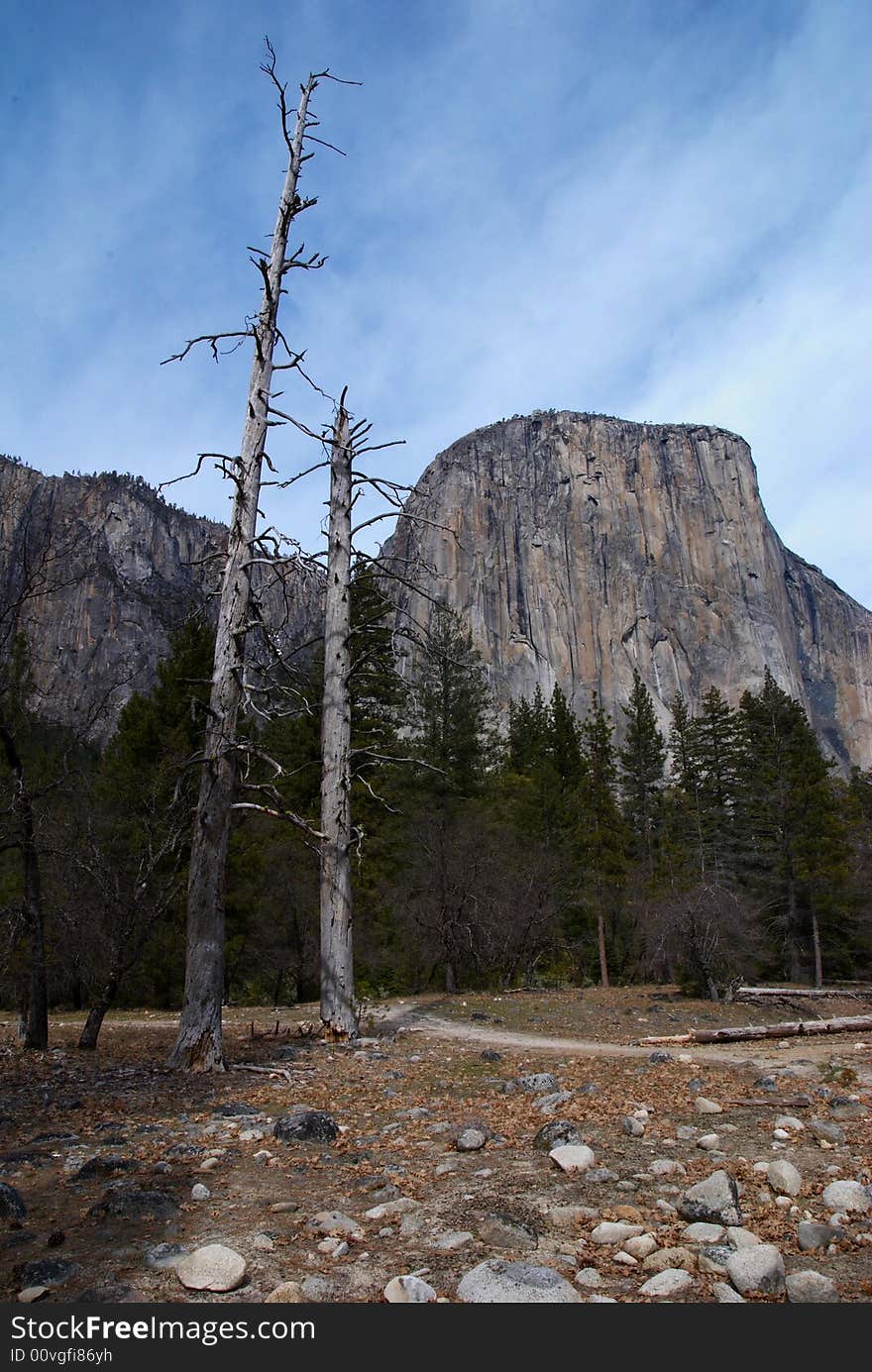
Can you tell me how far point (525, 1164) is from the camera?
3.98 metres

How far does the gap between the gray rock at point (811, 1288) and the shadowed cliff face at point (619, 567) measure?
86394 mm

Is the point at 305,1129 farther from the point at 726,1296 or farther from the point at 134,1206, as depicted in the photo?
the point at 726,1296

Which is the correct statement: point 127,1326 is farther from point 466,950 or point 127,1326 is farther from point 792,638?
point 792,638

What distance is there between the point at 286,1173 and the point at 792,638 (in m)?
111

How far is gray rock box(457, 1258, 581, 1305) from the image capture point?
243cm

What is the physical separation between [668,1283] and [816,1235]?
696 millimetres

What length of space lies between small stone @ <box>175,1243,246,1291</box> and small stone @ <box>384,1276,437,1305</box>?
1.61 ft

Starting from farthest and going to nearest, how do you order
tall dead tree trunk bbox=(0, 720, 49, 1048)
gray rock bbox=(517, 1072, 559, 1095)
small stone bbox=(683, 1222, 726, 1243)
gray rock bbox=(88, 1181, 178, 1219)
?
tall dead tree trunk bbox=(0, 720, 49, 1048)
gray rock bbox=(517, 1072, 559, 1095)
gray rock bbox=(88, 1181, 178, 1219)
small stone bbox=(683, 1222, 726, 1243)

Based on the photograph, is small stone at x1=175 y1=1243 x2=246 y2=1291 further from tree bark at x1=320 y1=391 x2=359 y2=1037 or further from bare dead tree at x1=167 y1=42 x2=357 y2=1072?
tree bark at x1=320 y1=391 x2=359 y2=1037

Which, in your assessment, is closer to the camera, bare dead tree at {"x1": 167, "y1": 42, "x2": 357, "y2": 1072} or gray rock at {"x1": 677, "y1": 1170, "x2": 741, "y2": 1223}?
gray rock at {"x1": 677, "y1": 1170, "x2": 741, "y2": 1223}

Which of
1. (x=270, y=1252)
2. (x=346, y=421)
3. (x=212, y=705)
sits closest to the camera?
(x=270, y=1252)

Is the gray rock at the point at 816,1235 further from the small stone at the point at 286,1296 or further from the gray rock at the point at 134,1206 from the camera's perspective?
the gray rock at the point at 134,1206

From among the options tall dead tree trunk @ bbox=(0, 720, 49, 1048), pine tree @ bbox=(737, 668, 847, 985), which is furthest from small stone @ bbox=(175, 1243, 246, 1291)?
pine tree @ bbox=(737, 668, 847, 985)

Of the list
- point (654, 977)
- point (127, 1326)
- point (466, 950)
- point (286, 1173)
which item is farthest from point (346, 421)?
point (654, 977)
